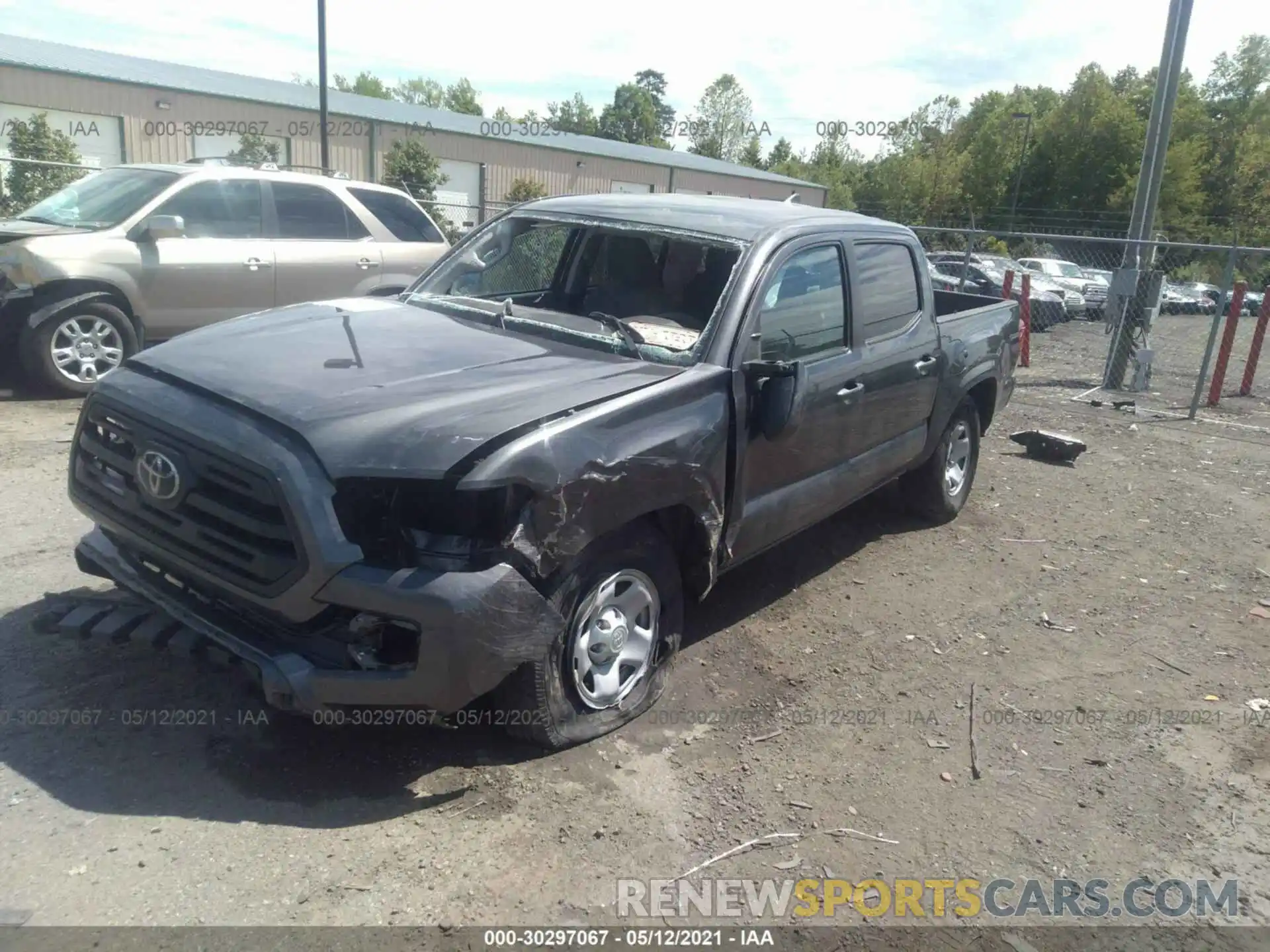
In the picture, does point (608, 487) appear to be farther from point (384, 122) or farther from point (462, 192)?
point (462, 192)

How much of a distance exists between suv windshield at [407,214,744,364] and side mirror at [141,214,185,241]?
3.69 m

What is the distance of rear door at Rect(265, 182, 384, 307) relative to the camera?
8641 mm

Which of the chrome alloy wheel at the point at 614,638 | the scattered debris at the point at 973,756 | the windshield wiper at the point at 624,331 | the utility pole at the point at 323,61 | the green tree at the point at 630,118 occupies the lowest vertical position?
the scattered debris at the point at 973,756

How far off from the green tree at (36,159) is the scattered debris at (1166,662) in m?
17.2

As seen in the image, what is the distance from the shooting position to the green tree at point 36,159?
18.0m

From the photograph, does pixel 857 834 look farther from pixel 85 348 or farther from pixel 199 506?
pixel 85 348

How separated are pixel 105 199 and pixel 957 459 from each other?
713 cm

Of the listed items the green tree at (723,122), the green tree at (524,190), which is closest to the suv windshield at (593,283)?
the green tree at (524,190)

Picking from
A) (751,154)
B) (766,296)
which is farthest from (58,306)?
(751,154)

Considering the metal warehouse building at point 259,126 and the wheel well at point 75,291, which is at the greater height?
the metal warehouse building at point 259,126

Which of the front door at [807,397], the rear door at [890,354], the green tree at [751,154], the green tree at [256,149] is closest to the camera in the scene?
the front door at [807,397]

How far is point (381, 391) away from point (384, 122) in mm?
29591

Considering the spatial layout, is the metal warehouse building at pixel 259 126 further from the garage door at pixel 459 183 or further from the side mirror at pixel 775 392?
the side mirror at pixel 775 392

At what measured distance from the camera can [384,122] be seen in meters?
30.1
